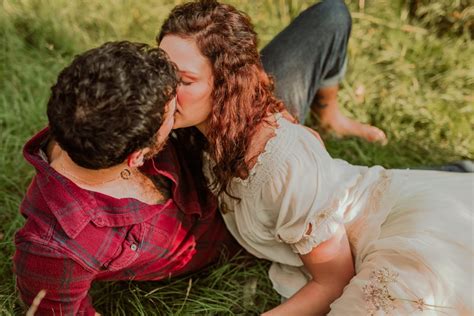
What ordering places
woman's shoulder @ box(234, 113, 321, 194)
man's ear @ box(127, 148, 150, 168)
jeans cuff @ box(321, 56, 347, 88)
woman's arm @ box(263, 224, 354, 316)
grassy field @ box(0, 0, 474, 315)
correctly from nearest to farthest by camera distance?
man's ear @ box(127, 148, 150, 168) < woman's shoulder @ box(234, 113, 321, 194) < woman's arm @ box(263, 224, 354, 316) < jeans cuff @ box(321, 56, 347, 88) < grassy field @ box(0, 0, 474, 315)

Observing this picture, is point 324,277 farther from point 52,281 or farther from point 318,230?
point 52,281

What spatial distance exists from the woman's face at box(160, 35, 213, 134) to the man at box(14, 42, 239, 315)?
109 mm

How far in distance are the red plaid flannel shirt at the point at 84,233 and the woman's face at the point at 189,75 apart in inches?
8.2

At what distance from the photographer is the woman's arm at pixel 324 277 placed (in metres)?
1.79

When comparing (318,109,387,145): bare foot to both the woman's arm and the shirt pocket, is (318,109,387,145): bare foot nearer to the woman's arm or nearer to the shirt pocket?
the woman's arm

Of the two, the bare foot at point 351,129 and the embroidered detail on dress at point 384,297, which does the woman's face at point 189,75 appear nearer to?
the embroidered detail on dress at point 384,297

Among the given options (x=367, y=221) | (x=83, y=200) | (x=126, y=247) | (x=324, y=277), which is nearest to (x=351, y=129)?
(x=367, y=221)

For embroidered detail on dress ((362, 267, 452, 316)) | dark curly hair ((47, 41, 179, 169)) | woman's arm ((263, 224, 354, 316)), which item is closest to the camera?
dark curly hair ((47, 41, 179, 169))

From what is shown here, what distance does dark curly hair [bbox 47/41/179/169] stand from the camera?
127cm

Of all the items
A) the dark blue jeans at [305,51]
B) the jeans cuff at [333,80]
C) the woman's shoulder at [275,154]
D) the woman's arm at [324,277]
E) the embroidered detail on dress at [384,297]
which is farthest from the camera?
the jeans cuff at [333,80]

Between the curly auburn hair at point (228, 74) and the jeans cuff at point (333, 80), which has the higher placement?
the curly auburn hair at point (228, 74)

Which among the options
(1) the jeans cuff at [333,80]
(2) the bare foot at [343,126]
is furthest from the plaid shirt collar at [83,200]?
(2) the bare foot at [343,126]

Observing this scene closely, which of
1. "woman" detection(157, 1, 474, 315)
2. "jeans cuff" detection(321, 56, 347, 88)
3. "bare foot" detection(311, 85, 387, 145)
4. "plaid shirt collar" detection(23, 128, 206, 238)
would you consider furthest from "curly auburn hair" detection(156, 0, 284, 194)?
"bare foot" detection(311, 85, 387, 145)

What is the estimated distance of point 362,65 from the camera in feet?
10.4
